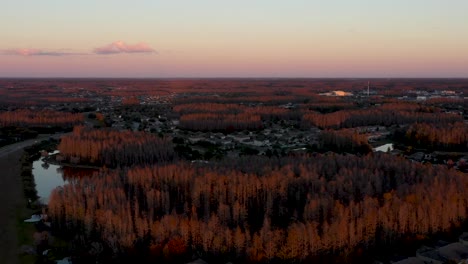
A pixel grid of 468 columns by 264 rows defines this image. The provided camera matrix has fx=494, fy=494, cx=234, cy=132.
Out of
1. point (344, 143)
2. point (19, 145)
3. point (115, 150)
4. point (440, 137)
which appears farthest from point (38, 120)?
point (440, 137)

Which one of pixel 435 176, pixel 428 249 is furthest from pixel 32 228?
pixel 435 176

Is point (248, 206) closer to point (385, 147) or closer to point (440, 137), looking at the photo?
point (385, 147)

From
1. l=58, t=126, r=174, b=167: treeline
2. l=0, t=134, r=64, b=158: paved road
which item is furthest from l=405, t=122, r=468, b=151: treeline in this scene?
l=0, t=134, r=64, b=158: paved road

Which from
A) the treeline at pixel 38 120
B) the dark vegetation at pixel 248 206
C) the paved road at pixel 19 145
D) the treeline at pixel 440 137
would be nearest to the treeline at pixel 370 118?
the treeline at pixel 440 137

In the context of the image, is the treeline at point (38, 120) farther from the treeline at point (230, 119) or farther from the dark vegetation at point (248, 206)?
the dark vegetation at point (248, 206)

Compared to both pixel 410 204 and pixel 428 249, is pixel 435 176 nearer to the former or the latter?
pixel 410 204
